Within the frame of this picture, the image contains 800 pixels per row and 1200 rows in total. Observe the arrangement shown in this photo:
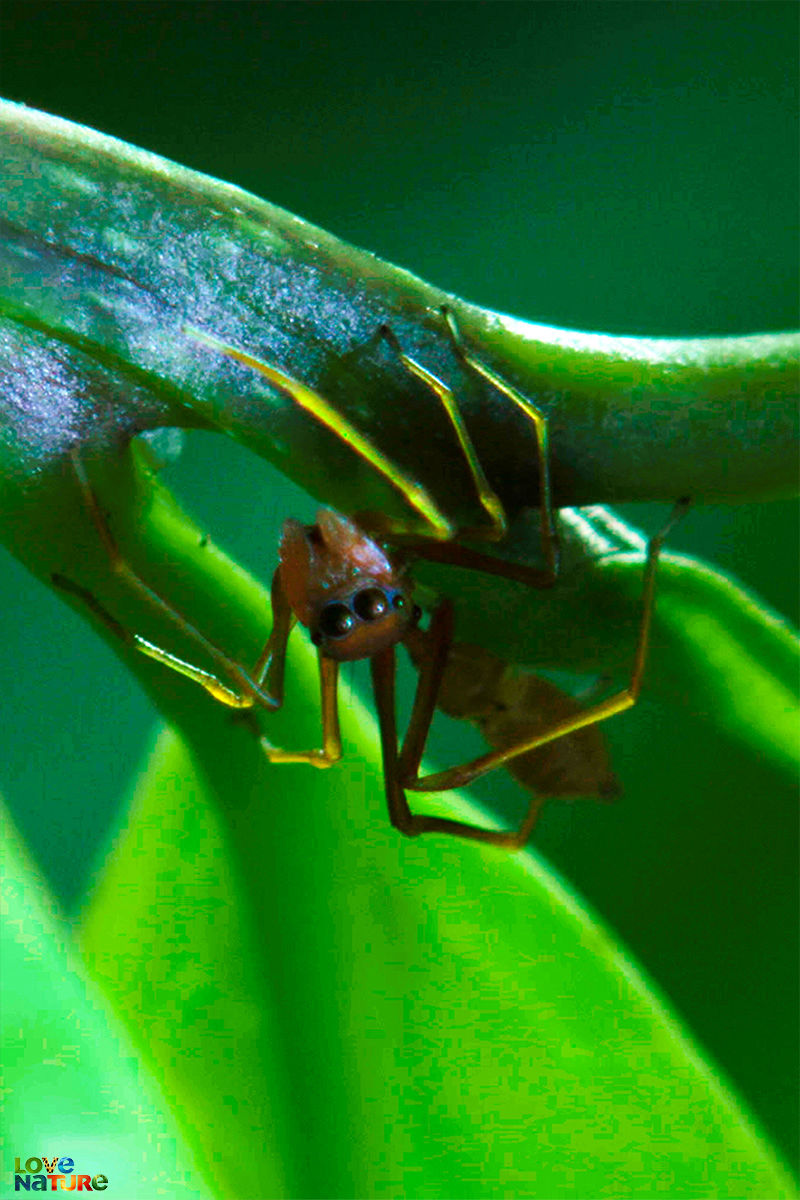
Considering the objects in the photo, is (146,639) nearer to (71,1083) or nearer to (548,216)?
(71,1083)

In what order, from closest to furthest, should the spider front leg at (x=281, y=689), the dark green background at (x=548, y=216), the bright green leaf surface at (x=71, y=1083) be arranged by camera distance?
the bright green leaf surface at (x=71, y=1083) → the spider front leg at (x=281, y=689) → the dark green background at (x=548, y=216)

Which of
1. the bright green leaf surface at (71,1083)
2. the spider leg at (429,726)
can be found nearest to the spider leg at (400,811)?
the spider leg at (429,726)

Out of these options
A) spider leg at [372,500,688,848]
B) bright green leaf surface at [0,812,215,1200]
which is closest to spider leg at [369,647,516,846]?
spider leg at [372,500,688,848]

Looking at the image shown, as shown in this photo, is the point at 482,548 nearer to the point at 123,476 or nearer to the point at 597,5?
the point at 123,476

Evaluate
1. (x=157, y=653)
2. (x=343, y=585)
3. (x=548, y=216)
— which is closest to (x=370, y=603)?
(x=343, y=585)

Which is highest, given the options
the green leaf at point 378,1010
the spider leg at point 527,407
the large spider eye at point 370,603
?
the spider leg at point 527,407

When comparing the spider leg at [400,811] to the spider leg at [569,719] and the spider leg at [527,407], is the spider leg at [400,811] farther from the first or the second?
the spider leg at [527,407]
